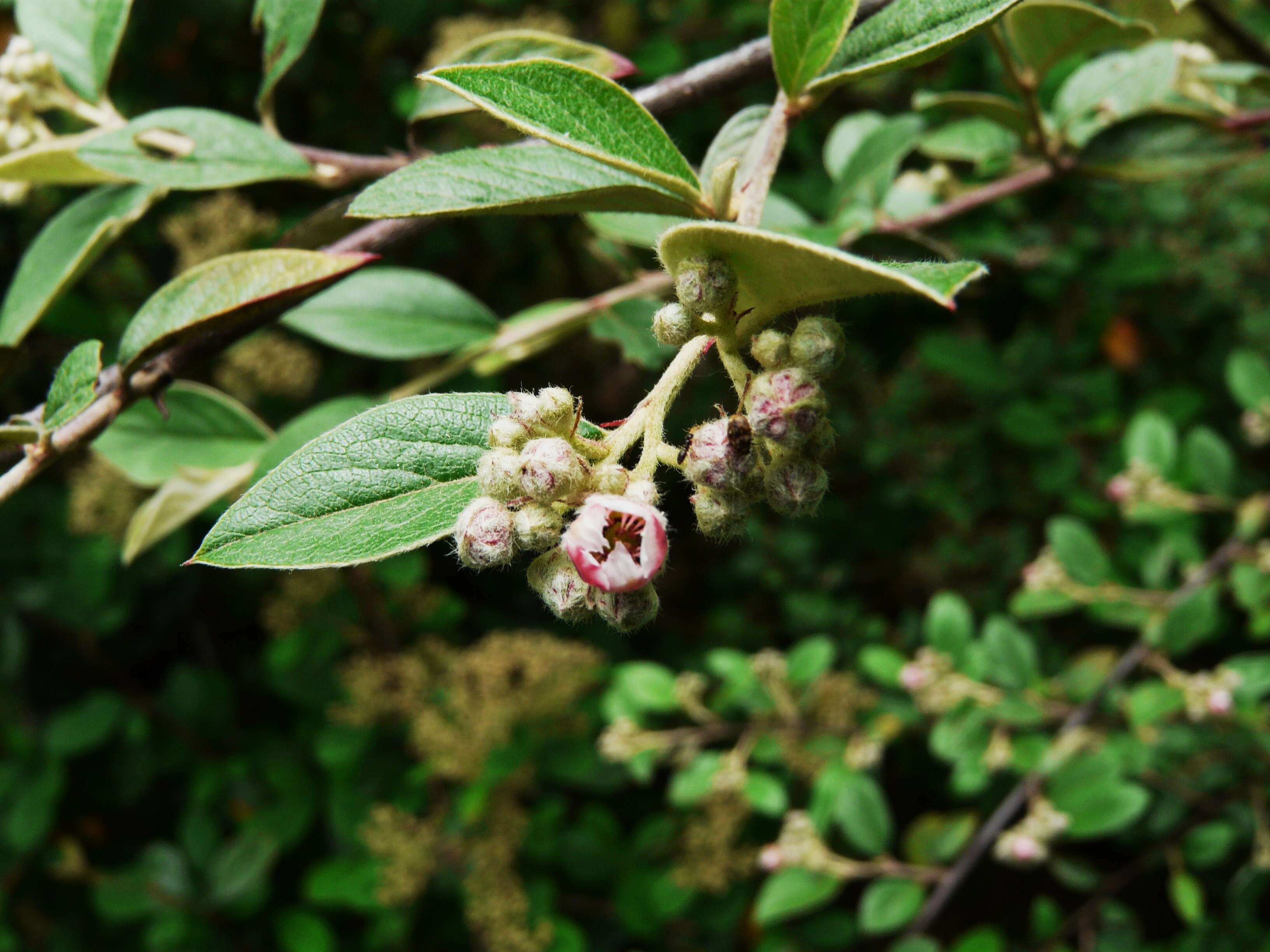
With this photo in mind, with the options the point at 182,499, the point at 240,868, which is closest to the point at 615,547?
the point at 182,499

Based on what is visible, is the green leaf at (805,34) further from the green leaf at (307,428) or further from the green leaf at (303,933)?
the green leaf at (303,933)

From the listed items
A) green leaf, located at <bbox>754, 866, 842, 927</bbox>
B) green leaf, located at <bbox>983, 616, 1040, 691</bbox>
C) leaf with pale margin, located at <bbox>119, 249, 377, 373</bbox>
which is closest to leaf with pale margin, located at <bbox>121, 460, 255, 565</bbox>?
leaf with pale margin, located at <bbox>119, 249, 377, 373</bbox>

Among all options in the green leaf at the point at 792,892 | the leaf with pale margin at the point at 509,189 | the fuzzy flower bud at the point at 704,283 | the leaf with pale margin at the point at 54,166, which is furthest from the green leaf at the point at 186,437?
the green leaf at the point at 792,892

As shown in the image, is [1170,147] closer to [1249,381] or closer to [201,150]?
[1249,381]

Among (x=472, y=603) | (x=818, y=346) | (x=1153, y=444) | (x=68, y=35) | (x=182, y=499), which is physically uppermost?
(x=68, y=35)

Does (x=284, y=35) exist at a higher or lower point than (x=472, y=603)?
higher

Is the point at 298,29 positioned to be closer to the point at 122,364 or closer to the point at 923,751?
the point at 122,364
